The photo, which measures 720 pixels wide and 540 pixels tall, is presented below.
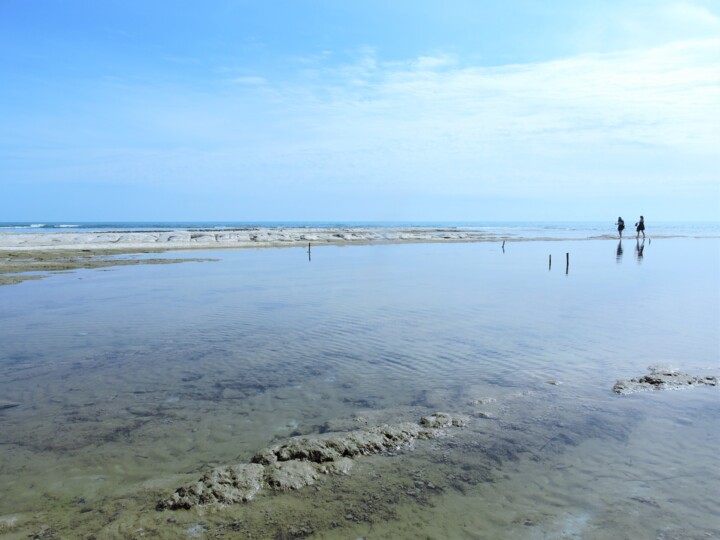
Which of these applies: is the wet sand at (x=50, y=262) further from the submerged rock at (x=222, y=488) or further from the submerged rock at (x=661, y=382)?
the submerged rock at (x=661, y=382)

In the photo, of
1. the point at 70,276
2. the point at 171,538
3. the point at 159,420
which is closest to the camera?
Answer: the point at 171,538

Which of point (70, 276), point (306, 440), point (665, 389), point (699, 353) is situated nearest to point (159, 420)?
point (306, 440)

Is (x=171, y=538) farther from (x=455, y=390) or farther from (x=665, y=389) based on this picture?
(x=665, y=389)

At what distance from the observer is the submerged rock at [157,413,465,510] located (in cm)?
542

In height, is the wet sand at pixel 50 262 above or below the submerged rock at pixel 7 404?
above

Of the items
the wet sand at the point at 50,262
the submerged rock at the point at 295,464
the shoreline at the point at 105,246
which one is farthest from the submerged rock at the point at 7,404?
the shoreline at the point at 105,246

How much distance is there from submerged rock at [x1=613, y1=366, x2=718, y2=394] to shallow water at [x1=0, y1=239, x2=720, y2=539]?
0.29 m

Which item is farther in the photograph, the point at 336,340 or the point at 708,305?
the point at 708,305

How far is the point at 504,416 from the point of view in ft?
25.2

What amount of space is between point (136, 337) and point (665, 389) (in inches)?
481

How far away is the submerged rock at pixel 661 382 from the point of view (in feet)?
28.9

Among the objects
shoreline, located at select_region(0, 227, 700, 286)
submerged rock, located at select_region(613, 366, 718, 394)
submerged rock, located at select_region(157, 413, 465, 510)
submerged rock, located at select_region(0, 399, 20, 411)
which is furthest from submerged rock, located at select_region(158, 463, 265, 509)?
shoreline, located at select_region(0, 227, 700, 286)

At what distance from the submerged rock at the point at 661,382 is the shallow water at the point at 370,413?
29 cm

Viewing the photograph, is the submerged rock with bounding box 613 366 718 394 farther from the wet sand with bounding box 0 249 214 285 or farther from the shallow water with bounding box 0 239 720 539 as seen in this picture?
the wet sand with bounding box 0 249 214 285
